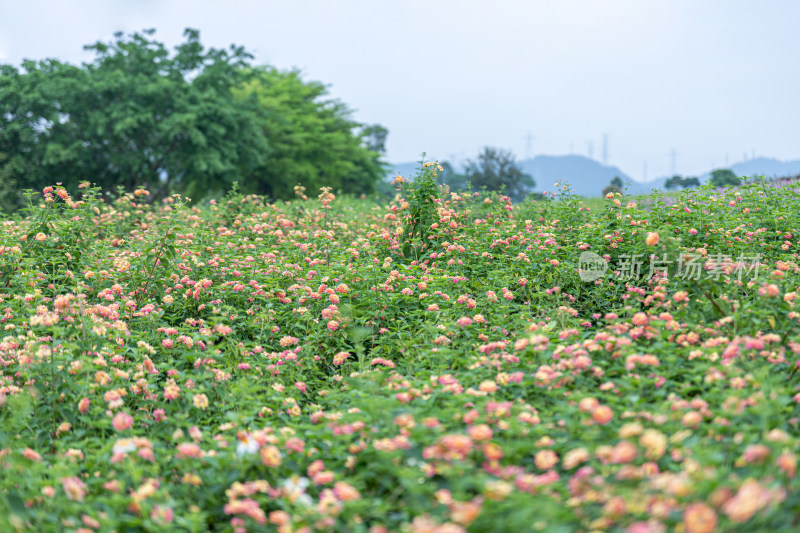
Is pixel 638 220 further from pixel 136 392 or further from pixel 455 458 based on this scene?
pixel 136 392

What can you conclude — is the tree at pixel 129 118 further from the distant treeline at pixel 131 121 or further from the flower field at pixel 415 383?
the flower field at pixel 415 383

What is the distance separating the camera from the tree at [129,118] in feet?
66.5

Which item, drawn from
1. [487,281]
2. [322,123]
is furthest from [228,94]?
[487,281]

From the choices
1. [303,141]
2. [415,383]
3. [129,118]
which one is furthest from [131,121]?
[415,383]

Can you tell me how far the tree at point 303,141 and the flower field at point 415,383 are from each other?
21652mm

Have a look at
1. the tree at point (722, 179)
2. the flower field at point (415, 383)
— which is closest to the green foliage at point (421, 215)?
the flower field at point (415, 383)

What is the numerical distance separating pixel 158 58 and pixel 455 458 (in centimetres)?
2489

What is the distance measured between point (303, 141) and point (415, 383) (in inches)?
1051

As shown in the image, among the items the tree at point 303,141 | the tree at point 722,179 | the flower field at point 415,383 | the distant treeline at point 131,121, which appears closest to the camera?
the flower field at point 415,383

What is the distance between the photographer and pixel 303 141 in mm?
28438

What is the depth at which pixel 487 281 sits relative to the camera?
16.5ft

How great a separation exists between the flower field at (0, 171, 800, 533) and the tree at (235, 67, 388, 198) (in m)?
21.7

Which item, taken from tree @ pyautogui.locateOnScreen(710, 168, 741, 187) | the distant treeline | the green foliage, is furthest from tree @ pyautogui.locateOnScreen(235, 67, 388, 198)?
the green foliage

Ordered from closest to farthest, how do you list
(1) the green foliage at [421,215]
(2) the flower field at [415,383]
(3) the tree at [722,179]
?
(2) the flower field at [415,383] < (1) the green foliage at [421,215] < (3) the tree at [722,179]
